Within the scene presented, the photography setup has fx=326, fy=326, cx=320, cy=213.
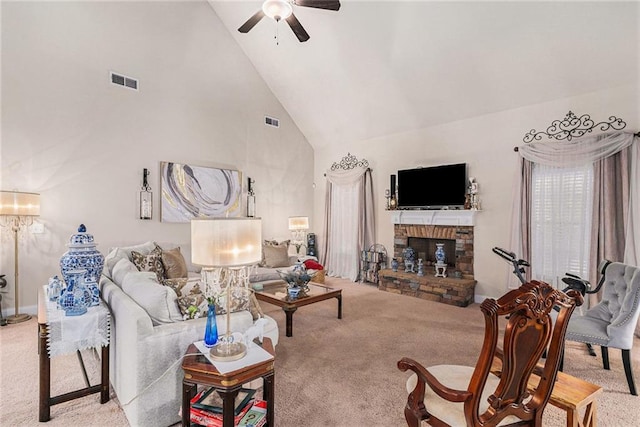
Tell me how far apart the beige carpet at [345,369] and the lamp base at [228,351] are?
61 cm

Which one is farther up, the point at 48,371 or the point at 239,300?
the point at 239,300

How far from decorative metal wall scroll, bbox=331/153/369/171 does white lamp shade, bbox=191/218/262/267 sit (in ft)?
16.9

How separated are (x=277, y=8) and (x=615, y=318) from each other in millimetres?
4270

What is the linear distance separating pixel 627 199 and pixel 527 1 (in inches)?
98.1

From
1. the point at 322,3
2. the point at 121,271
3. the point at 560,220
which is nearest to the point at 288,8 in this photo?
the point at 322,3

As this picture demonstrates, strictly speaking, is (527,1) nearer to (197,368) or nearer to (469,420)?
(469,420)

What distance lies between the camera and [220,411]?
169 cm

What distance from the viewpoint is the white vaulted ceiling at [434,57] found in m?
3.65

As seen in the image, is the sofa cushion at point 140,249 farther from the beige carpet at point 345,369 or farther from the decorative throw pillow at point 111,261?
the beige carpet at point 345,369

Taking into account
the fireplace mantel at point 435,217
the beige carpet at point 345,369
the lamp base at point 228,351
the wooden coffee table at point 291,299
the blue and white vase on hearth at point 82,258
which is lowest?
the beige carpet at point 345,369

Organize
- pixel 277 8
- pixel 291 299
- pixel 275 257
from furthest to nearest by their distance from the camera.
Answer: pixel 275 257, pixel 291 299, pixel 277 8

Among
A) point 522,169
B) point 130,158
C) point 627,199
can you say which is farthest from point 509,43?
point 130,158

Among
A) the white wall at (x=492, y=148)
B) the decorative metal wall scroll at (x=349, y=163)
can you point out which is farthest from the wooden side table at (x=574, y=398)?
the decorative metal wall scroll at (x=349, y=163)

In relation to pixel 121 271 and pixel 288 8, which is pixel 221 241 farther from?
pixel 288 8
